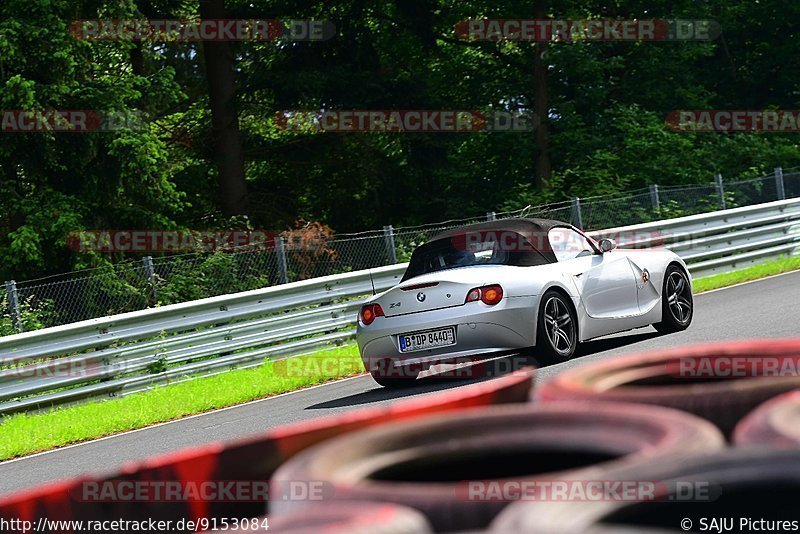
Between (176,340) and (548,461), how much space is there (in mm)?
12691

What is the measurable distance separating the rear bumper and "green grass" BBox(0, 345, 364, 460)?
269cm

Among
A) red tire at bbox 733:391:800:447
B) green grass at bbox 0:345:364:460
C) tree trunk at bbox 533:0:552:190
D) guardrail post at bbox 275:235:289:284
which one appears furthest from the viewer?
tree trunk at bbox 533:0:552:190

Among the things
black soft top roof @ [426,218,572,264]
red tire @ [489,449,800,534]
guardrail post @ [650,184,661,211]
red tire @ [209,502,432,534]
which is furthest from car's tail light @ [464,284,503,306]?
guardrail post @ [650,184,661,211]

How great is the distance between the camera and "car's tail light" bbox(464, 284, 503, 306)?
34.9ft

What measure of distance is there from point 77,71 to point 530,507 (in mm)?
22149

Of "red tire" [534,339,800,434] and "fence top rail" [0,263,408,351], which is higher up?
"red tire" [534,339,800,434]

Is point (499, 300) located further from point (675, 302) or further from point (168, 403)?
point (168, 403)

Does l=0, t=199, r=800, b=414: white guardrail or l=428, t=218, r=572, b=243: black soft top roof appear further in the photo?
l=0, t=199, r=800, b=414: white guardrail

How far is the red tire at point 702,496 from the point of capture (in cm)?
198

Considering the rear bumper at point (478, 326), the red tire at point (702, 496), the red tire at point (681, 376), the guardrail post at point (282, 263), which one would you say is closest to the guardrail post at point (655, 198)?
the guardrail post at point (282, 263)

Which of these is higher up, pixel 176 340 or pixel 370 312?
pixel 370 312

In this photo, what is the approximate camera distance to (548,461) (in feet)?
8.50

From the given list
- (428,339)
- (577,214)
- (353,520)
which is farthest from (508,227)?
(577,214)

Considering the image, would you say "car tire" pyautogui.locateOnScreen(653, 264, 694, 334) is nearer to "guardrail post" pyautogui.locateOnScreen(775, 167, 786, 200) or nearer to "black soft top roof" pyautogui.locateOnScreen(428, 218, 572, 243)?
"black soft top roof" pyautogui.locateOnScreen(428, 218, 572, 243)
